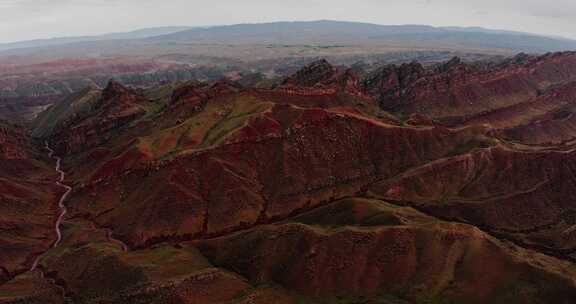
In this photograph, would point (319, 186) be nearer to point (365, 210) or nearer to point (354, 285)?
point (365, 210)

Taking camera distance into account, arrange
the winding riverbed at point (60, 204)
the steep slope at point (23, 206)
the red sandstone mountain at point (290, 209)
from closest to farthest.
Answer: the red sandstone mountain at point (290, 209) → the steep slope at point (23, 206) → the winding riverbed at point (60, 204)

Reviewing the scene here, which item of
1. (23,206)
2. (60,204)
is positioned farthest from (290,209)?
(23,206)

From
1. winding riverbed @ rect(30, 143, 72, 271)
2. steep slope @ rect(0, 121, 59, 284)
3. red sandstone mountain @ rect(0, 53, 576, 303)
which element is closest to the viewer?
red sandstone mountain @ rect(0, 53, 576, 303)

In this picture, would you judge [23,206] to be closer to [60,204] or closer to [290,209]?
[60,204]

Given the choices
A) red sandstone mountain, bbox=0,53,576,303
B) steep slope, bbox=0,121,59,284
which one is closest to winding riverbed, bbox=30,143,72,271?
steep slope, bbox=0,121,59,284

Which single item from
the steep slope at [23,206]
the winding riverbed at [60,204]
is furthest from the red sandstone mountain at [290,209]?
the winding riverbed at [60,204]

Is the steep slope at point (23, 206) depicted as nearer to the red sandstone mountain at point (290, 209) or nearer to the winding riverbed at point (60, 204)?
the red sandstone mountain at point (290, 209)

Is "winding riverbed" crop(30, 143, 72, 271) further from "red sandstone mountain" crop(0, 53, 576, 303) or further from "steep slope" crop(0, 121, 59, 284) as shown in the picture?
"red sandstone mountain" crop(0, 53, 576, 303)

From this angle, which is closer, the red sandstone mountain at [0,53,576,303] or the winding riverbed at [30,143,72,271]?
the red sandstone mountain at [0,53,576,303]

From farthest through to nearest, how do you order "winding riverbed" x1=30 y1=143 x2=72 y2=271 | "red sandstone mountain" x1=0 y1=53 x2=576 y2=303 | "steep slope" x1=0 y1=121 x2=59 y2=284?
"winding riverbed" x1=30 y1=143 x2=72 y2=271 → "steep slope" x1=0 y1=121 x2=59 y2=284 → "red sandstone mountain" x1=0 y1=53 x2=576 y2=303
